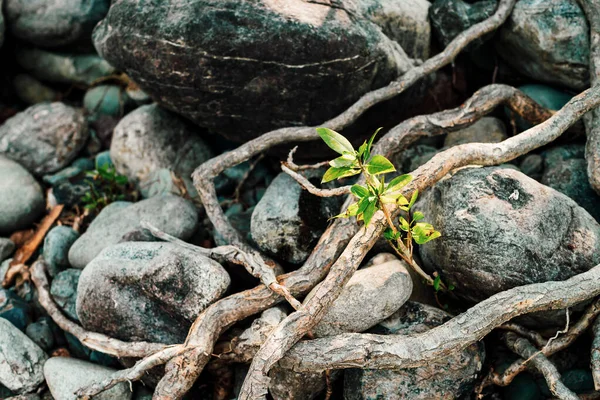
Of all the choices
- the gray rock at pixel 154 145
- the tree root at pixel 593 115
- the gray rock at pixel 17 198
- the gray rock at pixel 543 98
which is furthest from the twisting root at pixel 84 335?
the gray rock at pixel 543 98

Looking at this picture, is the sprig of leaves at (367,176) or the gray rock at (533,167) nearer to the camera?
the sprig of leaves at (367,176)

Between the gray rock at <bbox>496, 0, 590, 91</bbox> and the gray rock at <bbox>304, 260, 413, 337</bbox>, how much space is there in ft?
7.02

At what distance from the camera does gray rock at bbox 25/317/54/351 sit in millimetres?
4227

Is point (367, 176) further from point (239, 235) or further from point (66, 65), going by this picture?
point (66, 65)

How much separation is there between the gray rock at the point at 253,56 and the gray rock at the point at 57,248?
4.17ft

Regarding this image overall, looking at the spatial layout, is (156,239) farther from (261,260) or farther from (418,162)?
(418,162)

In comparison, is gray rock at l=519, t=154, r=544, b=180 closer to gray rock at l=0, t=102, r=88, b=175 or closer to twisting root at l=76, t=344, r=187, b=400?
twisting root at l=76, t=344, r=187, b=400

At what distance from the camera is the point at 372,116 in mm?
4707

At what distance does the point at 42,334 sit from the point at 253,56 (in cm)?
238

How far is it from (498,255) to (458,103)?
1911 mm

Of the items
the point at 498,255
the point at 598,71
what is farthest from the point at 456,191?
the point at 598,71

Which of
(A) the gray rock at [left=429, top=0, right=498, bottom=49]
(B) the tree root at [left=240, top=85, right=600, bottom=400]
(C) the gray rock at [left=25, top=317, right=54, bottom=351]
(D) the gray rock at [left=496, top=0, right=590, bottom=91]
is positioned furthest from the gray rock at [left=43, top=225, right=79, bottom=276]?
(D) the gray rock at [left=496, top=0, right=590, bottom=91]

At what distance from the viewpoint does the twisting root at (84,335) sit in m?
3.75

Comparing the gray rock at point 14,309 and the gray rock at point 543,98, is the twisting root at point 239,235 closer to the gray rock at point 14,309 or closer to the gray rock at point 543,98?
the gray rock at point 543,98
